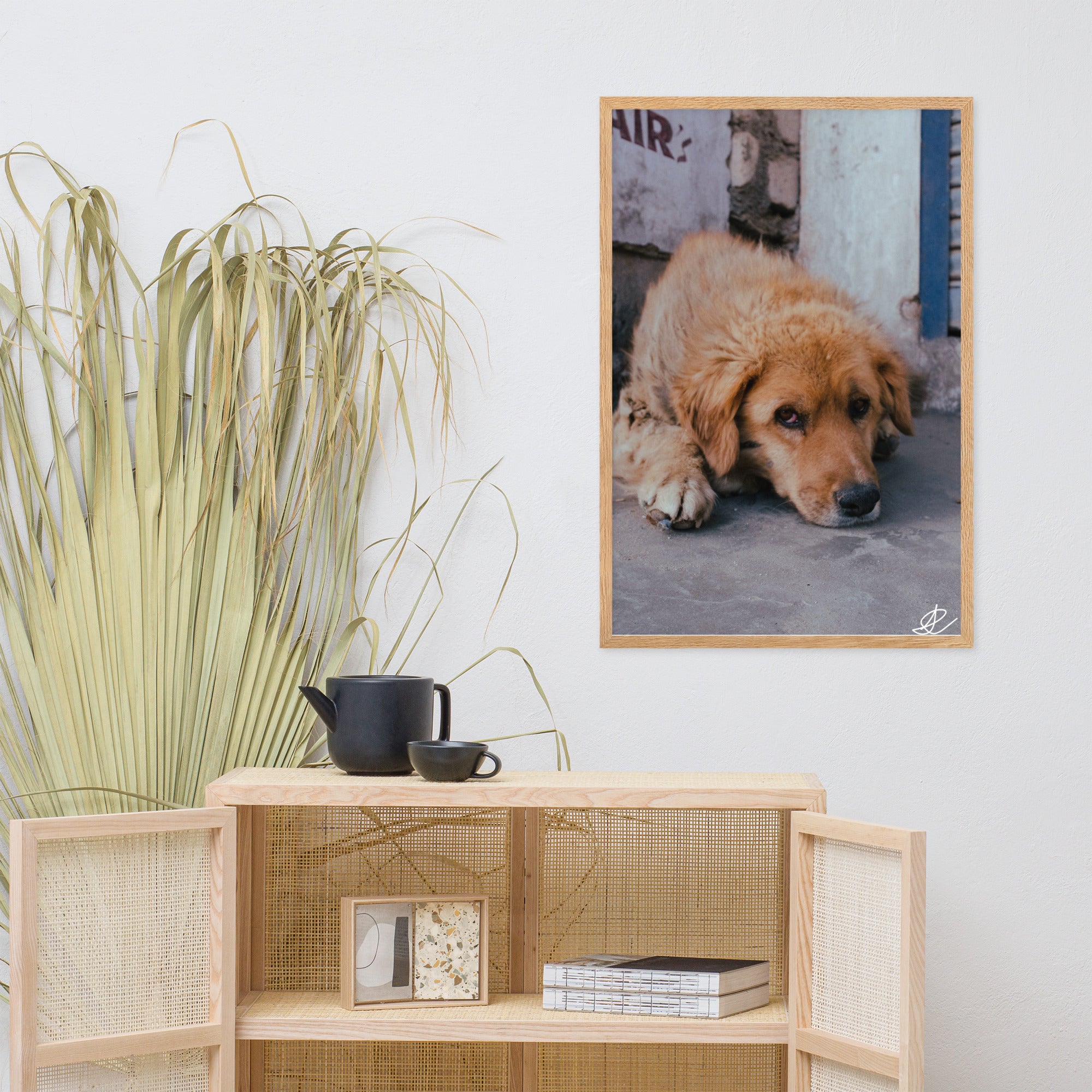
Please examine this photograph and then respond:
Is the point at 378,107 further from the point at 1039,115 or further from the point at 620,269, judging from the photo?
the point at 1039,115

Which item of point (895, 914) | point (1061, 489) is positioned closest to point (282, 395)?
point (895, 914)

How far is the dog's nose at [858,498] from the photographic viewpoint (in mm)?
1788

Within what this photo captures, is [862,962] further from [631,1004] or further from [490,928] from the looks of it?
[490,928]

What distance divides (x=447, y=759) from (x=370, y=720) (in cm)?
12

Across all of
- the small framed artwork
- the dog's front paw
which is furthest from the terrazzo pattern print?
the dog's front paw

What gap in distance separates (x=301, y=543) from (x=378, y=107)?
30.3 inches

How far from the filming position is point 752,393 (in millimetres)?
1812

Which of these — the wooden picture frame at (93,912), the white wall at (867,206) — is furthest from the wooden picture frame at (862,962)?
the white wall at (867,206)

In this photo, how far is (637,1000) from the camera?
52.2 inches

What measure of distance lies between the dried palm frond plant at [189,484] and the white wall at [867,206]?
25.5 inches

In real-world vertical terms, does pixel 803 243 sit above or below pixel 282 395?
above

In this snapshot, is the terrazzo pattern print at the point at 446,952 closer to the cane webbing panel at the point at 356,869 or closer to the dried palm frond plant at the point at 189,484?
the cane webbing panel at the point at 356,869

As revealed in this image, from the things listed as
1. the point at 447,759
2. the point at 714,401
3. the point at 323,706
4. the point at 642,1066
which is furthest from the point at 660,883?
the point at 714,401
